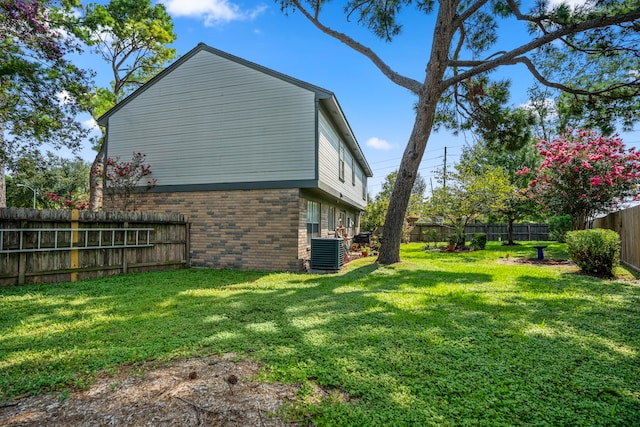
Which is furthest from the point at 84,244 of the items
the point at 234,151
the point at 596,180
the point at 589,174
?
the point at 589,174

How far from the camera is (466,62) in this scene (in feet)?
31.9

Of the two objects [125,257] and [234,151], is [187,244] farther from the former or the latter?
[234,151]

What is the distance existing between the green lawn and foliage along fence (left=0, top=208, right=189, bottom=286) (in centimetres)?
66

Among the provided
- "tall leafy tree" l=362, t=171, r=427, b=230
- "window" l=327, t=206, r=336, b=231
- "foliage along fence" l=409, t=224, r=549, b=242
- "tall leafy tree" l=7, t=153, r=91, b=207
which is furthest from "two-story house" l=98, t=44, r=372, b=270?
"tall leafy tree" l=7, t=153, r=91, b=207

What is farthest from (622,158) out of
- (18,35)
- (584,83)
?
(18,35)

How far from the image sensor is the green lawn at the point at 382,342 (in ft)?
7.56

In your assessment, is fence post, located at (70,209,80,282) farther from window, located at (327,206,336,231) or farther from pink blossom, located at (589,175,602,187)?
pink blossom, located at (589,175,602,187)

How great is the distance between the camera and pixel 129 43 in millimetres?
16891

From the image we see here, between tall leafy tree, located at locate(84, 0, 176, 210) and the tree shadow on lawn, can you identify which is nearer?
the tree shadow on lawn

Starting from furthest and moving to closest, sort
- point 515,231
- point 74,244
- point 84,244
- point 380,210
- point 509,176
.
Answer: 1. point 515,231
2. point 380,210
3. point 509,176
4. point 84,244
5. point 74,244

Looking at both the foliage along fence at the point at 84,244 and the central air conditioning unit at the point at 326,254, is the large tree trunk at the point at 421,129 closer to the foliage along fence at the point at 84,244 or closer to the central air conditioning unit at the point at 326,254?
the central air conditioning unit at the point at 326,254

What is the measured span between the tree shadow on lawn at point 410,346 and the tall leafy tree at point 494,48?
4.87 metres

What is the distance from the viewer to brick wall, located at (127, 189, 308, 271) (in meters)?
8.91

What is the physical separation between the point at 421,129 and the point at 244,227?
6.16m
